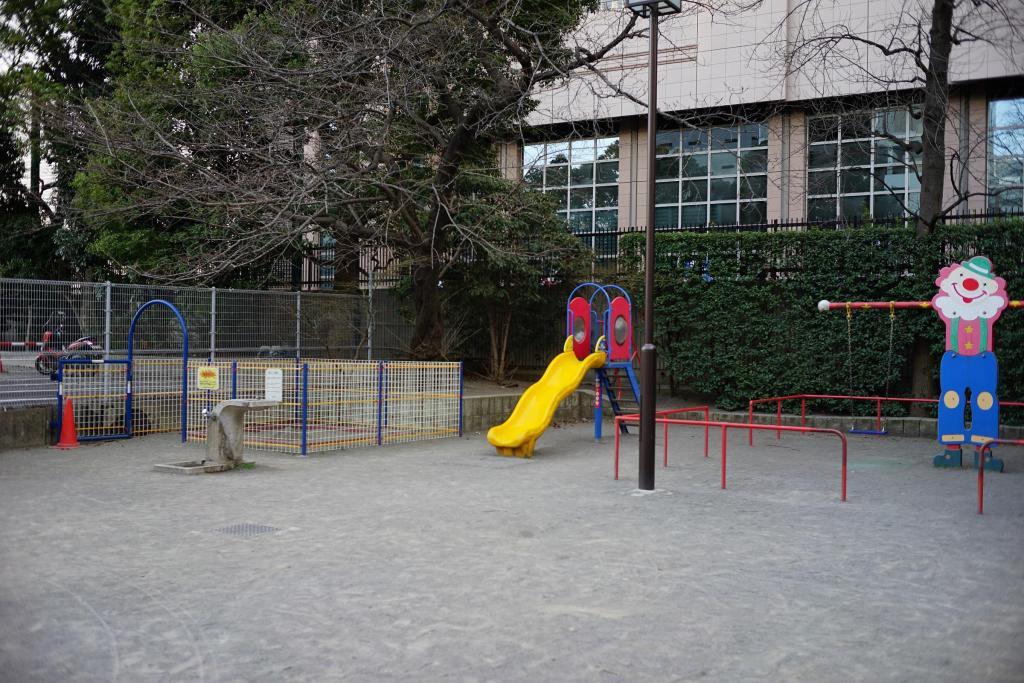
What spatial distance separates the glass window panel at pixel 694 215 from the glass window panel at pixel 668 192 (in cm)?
45

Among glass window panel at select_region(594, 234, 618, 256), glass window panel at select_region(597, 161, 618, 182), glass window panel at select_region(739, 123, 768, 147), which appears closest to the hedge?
glass window panel at select_region(594, 234, 618, 256)

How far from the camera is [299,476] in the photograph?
1128 centimetres

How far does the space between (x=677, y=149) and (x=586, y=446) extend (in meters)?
15.8

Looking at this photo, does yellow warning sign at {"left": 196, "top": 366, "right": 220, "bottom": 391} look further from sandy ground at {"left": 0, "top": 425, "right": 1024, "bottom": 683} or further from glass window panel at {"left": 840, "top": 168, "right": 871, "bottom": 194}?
glass window panel at {"left": 840, "top": 168, "right": 871, "bottom": 194}

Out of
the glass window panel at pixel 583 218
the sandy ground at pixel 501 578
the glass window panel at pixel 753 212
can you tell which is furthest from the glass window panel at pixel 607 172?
the sandy ground at pixel 501 578

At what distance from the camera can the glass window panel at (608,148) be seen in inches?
1152

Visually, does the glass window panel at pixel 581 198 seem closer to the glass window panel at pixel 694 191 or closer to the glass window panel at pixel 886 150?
the glass window panel at pixel 694 191

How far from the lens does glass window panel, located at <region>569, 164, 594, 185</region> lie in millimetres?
29703

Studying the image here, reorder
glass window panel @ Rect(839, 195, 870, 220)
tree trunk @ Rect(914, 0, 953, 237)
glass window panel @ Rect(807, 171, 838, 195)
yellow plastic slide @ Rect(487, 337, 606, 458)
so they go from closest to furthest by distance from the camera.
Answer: yellow plastic slide @ Rect(487, 337, 606, 458) < tree trunk @ Rect(914, 0, 953, 237) < glass window panel @ Rect(807, 171, 838, 195) < glass window panel @ Rect(839, 195, 870, 220)

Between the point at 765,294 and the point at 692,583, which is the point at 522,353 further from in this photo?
the point at 692,583

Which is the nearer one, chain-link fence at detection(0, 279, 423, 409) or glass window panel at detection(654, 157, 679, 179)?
chain-link fence at detection(0, 279, 423, 409)

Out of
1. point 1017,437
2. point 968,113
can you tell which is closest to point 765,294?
point 1017,437

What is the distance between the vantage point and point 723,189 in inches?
1093

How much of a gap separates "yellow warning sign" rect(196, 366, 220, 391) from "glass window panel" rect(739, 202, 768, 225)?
708 inches
